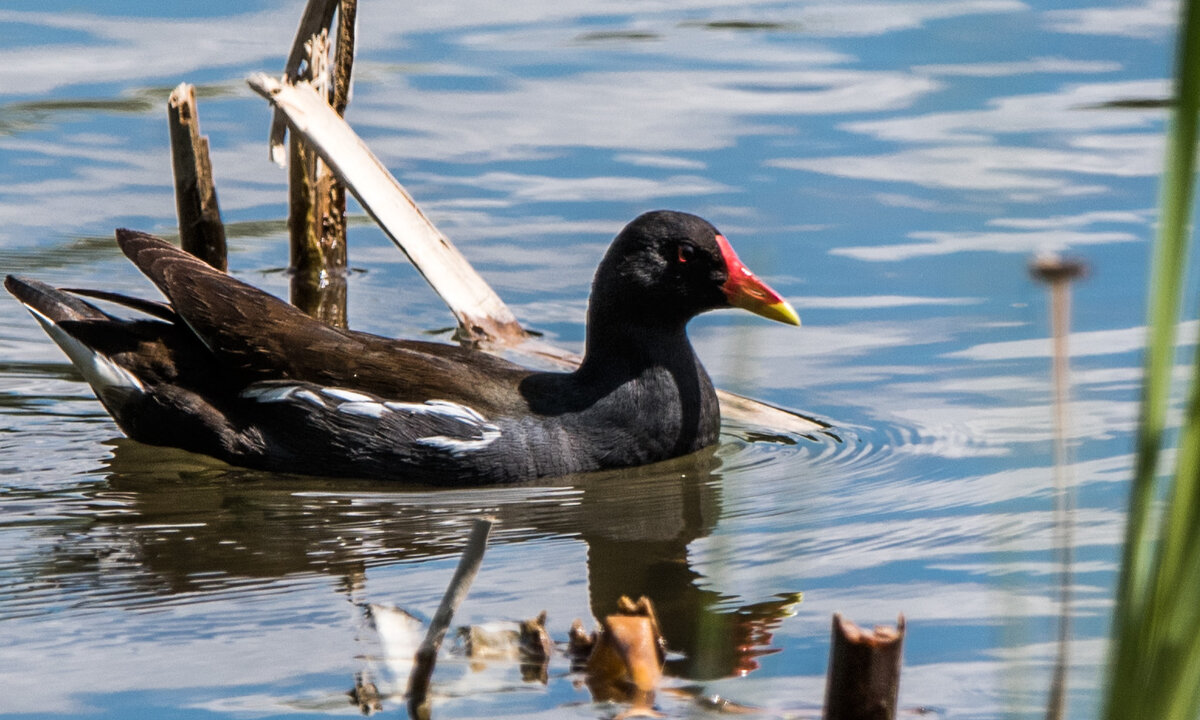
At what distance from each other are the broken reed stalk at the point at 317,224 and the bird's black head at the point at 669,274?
176 centimetres

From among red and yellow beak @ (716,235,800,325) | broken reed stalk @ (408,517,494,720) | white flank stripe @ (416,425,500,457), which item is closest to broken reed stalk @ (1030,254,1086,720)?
broken reed stalk @ (408,517,494,720)

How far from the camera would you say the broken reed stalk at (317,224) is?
23.9ft

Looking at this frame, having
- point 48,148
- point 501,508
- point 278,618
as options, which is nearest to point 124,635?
point 278,618

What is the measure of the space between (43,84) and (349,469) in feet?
19.0

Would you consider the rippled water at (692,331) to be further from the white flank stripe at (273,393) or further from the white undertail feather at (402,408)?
the white flank stripe at (273,393)

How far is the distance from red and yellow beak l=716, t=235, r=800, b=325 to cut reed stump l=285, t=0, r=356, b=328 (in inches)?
83.4

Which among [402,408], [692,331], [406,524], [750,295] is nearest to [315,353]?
[402,408]

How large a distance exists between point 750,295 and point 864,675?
330 cm

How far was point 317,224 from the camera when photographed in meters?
7.73

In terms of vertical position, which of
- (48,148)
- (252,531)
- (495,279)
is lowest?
(252,531)

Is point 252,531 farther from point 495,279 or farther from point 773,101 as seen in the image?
point 773,101

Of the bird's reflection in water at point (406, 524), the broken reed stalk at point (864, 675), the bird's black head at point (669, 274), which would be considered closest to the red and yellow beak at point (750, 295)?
the bird's black head at point (669, 274)

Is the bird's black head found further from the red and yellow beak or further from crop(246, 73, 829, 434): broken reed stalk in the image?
crop(246, 73, 829, 434): broken reed stalk

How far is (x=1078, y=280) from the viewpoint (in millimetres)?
1452
